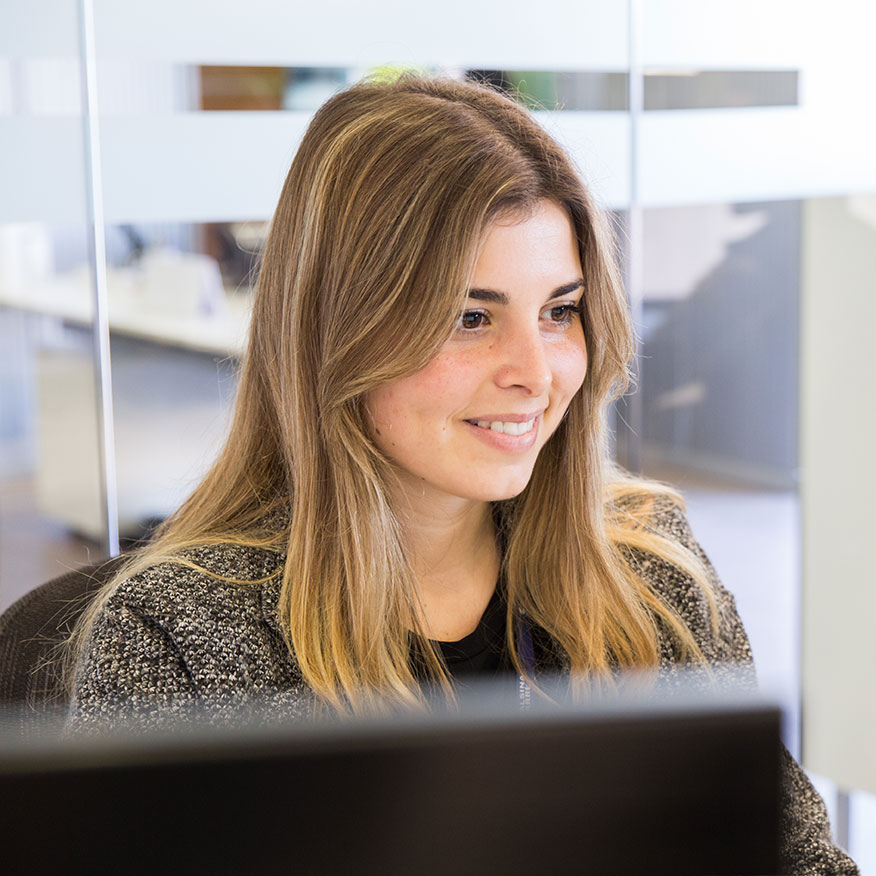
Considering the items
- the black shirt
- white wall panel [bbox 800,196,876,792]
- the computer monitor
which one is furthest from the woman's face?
white wall panel [bbox 800,196,876,792]

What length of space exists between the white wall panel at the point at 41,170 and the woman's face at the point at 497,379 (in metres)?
0.73

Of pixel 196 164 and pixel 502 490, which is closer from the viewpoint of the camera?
pixel 502 490

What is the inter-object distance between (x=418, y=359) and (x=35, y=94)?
0.88m

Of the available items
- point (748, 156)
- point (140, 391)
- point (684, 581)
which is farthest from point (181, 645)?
point (748, 156)

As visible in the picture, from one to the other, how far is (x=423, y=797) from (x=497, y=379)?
83 centimetres

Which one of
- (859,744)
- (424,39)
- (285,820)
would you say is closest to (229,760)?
(285,820)

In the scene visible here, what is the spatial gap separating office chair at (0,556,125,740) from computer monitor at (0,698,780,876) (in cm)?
87

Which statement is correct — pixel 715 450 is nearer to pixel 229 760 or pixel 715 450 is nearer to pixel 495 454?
pixel 495 454

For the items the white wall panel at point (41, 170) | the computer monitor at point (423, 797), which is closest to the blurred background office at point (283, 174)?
the white wall panel at point (41, 170)

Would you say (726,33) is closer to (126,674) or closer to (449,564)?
(449,564)

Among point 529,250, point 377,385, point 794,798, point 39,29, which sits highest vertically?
point 39,29

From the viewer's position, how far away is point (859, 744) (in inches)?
102

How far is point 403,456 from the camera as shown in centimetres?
135

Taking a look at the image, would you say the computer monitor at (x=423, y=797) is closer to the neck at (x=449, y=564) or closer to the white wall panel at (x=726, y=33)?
the neck at (x=449, y=564)
